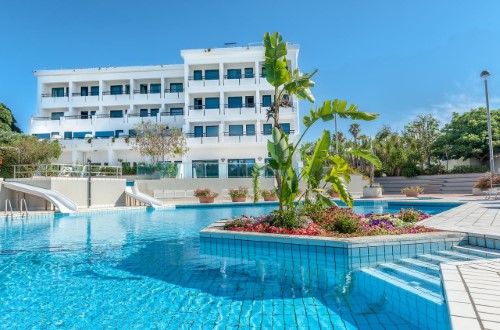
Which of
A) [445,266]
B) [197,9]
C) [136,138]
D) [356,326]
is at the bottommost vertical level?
[356,326]

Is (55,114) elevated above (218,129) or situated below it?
above

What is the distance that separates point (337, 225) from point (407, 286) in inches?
125

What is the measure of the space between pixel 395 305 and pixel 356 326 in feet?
2.73

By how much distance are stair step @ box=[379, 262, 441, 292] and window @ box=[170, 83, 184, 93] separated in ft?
110

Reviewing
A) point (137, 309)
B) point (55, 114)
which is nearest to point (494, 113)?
point (137, 309)

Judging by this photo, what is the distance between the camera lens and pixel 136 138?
109 ft

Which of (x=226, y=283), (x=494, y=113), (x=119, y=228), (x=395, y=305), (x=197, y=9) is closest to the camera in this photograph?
(x=395, y=305)

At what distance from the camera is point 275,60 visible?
907 cm

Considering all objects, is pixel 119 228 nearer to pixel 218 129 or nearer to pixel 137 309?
pixel 137 309

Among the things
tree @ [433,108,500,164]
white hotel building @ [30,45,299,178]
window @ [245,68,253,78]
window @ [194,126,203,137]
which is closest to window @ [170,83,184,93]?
white hotel building @ [30,45,299,178]

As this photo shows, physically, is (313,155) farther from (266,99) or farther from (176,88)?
(176,88)

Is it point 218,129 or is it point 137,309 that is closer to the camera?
point 137,309

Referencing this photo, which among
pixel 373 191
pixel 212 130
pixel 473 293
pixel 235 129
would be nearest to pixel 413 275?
pixel 473 293

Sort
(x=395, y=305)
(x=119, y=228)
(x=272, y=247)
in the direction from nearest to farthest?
(x=395, y=305), (x=272, y=247), (x=119, y=228)
